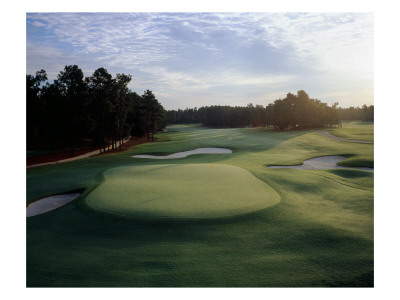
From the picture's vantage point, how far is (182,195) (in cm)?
883

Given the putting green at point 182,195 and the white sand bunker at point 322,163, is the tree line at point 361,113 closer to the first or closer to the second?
the white sand bunker at point 322,163

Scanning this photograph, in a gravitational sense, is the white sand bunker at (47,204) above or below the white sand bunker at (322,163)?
below

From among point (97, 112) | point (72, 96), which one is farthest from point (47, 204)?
point (97, 112)

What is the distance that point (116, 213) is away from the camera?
291 inches

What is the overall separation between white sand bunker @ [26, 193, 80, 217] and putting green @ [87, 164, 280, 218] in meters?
1.30

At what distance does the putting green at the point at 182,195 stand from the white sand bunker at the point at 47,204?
4.27 ft

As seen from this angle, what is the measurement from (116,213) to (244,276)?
438cm

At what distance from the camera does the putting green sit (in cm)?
746

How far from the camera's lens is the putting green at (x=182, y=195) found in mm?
7460

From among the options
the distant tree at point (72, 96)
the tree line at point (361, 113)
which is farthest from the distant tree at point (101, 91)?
the tree line at point (361, 113)

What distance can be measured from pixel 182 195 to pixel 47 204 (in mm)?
5227

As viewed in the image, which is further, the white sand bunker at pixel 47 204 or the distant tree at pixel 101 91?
the distant tree at pixel 101 91
